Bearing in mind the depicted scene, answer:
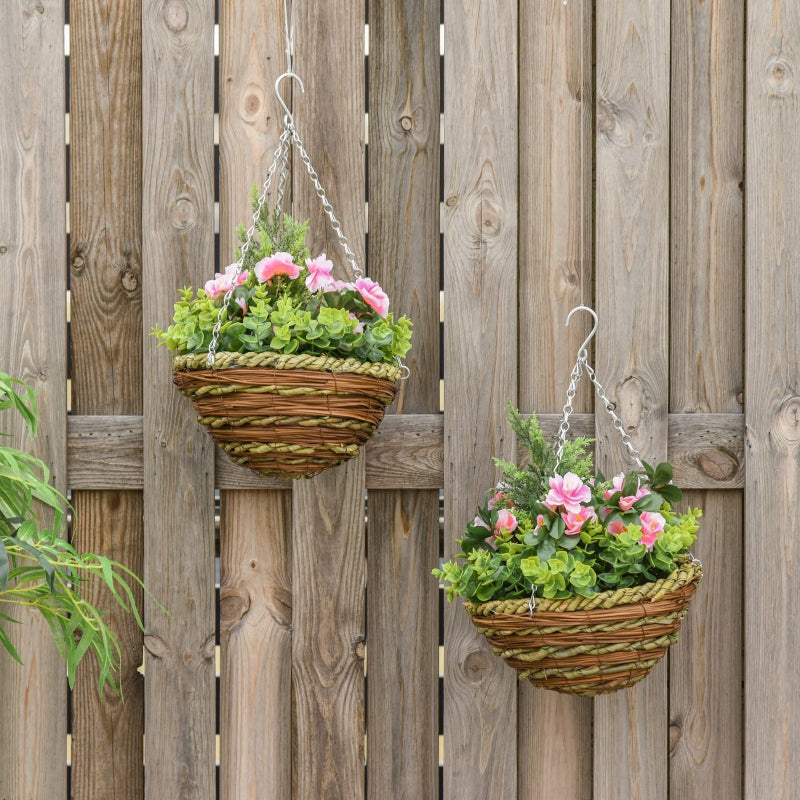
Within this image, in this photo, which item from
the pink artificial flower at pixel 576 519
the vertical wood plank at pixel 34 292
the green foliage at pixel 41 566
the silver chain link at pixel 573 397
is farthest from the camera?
the vertical wood plank at pixel 34 292

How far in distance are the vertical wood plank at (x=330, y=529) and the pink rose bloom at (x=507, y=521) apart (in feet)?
1.02

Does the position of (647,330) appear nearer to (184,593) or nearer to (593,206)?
(593,206)

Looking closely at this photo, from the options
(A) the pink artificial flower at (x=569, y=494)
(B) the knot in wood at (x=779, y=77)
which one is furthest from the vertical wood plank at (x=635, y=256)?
(A) the pink artificial flower at (x=569, y=494)

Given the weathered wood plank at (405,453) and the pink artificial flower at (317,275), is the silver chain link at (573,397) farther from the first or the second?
the pink artificial flower at (317,275)

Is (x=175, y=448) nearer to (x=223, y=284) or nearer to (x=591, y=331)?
(x=223, y=284)

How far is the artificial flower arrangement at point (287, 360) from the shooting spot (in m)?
1.24

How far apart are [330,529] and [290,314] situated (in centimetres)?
48

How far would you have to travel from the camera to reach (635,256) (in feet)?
5.23

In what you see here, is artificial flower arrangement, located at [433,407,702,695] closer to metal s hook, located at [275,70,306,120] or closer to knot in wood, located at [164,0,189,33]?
metal s hook, located at [275,70,306,120]

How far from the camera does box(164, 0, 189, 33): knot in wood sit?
5.09 ft

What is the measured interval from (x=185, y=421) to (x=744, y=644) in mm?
1185

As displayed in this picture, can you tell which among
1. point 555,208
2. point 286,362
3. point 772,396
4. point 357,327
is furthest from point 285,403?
point 772,396

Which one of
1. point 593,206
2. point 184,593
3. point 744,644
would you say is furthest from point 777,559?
point 184,593

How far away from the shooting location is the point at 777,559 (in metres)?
1.61
